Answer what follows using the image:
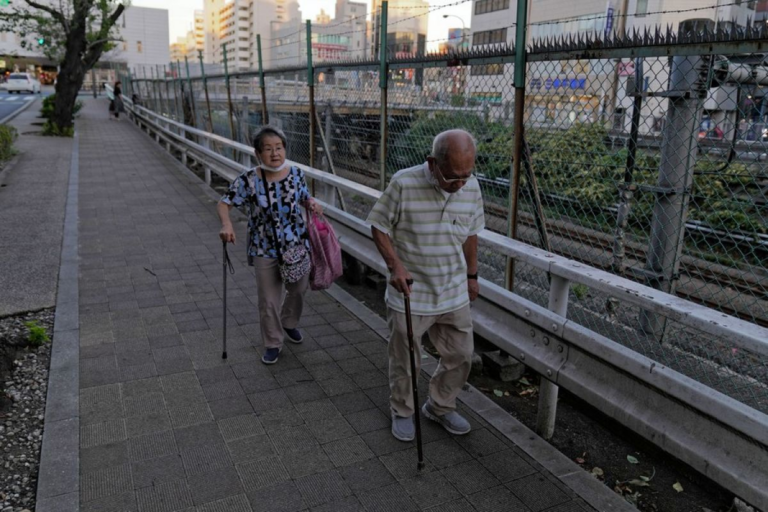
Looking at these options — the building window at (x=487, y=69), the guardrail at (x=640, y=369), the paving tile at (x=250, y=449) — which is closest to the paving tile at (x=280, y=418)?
the paving tile at (x=250, y=449)

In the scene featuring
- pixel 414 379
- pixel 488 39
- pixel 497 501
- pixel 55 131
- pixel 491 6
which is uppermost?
pixel 491 6

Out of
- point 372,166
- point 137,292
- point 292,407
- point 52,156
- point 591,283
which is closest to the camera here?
point 591,283

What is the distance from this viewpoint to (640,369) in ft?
9.25

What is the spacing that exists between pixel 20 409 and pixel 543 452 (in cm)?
301

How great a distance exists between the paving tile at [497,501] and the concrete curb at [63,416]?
182 cm

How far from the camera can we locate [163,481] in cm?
307

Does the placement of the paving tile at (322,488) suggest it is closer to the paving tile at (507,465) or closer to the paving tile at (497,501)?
the paving tile at (497,501)

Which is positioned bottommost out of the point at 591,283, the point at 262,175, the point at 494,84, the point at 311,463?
the point at 311,463

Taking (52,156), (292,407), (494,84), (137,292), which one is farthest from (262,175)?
(52,156)

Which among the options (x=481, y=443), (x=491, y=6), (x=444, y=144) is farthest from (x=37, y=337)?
(x=491, y=6)

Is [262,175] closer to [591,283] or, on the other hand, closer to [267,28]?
[591,283]

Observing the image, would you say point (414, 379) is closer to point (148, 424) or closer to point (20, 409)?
point (148, 424)

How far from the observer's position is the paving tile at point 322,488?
2.96 m

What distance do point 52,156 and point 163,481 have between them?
1494cm
